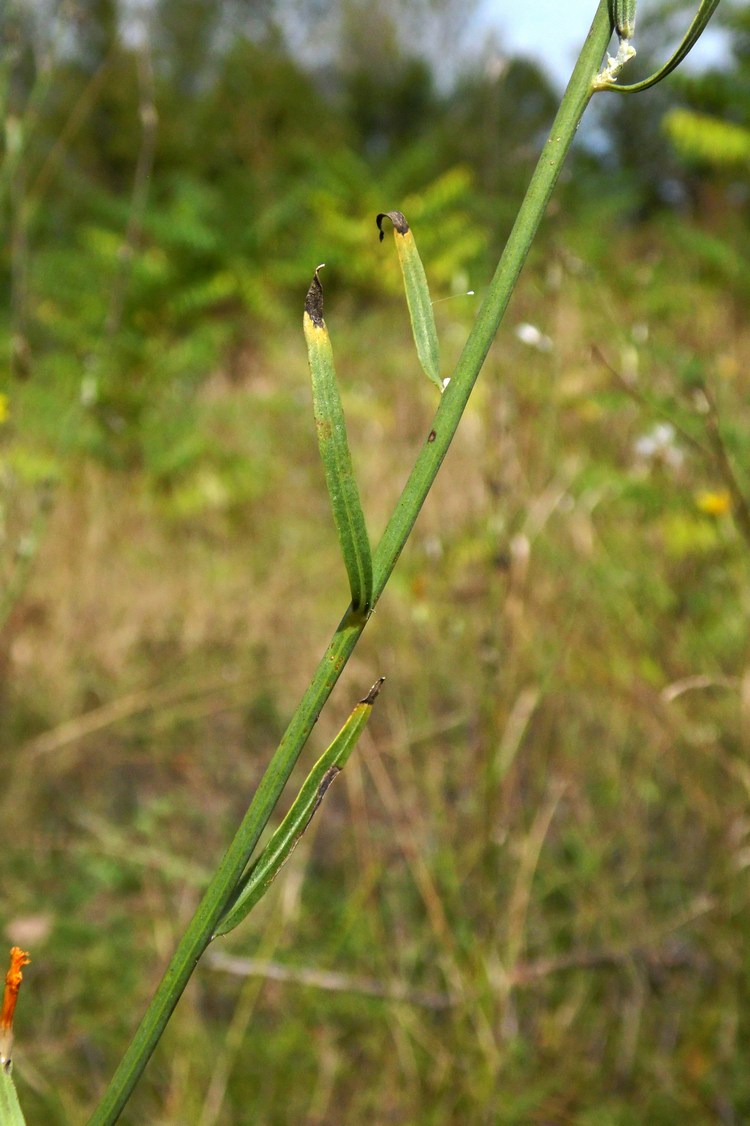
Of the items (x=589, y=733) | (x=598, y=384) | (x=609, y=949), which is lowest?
(x=609, y=949)

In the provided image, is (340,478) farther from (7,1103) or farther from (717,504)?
(717,504)

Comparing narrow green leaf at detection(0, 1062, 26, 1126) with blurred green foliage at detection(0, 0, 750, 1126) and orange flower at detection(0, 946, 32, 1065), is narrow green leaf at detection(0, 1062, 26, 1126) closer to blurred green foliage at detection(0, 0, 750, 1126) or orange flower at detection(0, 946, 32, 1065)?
orange flower at detection(0, 946, 32, 1065)

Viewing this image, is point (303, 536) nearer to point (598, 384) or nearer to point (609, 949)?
point (598, 384)

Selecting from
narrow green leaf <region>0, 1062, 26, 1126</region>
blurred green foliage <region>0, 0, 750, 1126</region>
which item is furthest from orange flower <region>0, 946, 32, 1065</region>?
blurred green foliage <region>0, 0, 750, 1126</region>

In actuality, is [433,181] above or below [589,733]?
above

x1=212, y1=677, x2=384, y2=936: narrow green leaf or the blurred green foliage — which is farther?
the blurred green foliage

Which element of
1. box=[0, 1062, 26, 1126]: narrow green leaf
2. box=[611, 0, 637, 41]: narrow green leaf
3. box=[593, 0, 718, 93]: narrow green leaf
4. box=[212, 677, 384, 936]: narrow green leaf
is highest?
box=[611, 0, 637, 41]: narrow green leaf

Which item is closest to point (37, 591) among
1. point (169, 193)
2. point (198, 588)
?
point (198, 588)
